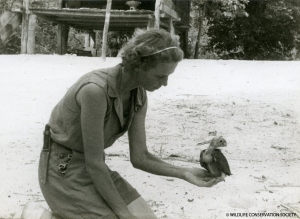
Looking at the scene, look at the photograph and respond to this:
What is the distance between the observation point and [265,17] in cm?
1270

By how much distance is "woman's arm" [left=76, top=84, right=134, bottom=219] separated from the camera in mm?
1821

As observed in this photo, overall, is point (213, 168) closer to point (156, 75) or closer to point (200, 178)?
Answer: point (200, 178)

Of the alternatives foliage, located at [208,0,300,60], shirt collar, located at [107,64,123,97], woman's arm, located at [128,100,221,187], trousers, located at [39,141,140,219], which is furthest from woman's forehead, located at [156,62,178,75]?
foliage, located at [208,0,300,60]

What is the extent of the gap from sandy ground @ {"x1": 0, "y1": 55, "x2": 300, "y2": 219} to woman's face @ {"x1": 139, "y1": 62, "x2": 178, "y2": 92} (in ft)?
4.18

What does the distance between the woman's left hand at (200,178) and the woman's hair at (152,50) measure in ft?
1.94

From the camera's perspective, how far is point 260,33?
42.6 feet

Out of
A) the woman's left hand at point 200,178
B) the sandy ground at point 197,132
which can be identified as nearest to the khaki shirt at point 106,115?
the woman's left hand at point 200,178

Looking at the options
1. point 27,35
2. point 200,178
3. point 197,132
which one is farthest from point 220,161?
point 27,35

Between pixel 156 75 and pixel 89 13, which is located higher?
pixel 156 75

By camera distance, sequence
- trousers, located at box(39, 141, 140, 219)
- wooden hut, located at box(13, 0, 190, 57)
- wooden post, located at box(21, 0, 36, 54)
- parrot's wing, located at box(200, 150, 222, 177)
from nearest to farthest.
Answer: trousers, located at box(39, 141, 140, 219) < parrot's wing, located at box(200, 150, 222, 177) < wooden post, located at box(21, 0, 36, 54) < wooden hut, located at box(13, 0, 190, 57)

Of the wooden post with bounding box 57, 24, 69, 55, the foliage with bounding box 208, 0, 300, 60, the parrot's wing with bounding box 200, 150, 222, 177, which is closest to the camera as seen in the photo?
the parrot's wing with bounding box 200, 150, 222, 177

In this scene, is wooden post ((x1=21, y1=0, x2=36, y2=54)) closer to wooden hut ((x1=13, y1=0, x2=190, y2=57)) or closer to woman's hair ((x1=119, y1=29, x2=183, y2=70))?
wooden hut ((x1=13, y1=0, x2=190, y2=57))

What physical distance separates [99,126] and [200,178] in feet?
1.92

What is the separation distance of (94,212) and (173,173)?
46cm
